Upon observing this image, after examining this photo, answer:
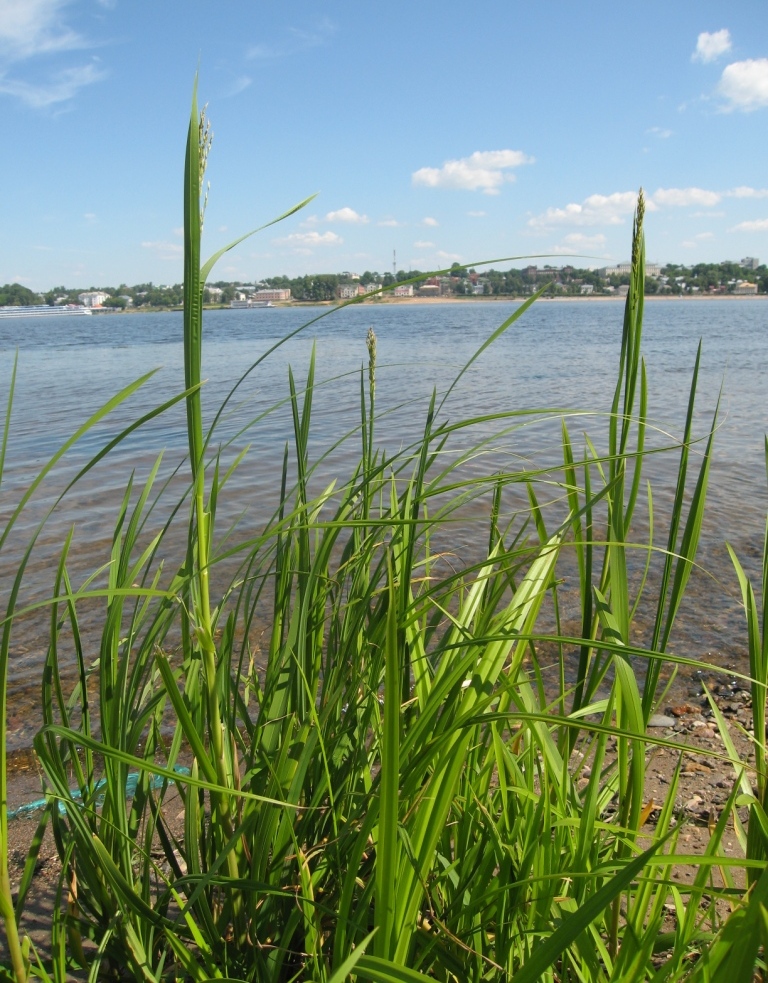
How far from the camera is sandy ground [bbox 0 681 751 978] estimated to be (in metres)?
1.93

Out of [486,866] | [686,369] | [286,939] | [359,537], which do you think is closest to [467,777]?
[486,866]

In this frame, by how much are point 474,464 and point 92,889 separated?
753 centimetres

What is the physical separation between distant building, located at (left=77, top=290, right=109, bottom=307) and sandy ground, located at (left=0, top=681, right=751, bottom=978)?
388 feet

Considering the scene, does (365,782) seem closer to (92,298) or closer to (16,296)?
(16,296)

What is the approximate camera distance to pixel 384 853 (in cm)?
83

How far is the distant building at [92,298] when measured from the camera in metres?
109

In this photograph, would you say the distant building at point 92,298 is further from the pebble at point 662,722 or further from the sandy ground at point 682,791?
the pebble at point 662,722

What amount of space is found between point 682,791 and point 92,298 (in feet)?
394

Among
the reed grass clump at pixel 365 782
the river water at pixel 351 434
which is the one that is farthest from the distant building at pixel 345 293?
the reed grass clump at pixel 365 782

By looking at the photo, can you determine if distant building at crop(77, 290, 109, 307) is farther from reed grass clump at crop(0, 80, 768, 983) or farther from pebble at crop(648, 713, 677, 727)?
reed grass clump at crop(0, 80, 768, 983)

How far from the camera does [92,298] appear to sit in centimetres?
10969

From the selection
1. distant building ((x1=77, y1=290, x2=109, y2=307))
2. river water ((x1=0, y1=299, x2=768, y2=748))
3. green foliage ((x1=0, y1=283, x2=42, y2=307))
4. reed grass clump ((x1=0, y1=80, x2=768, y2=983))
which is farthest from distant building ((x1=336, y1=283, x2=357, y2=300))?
distant building ((x1=77, y1=290, x2=109, y2=307))

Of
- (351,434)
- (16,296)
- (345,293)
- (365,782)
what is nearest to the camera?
(365,782)

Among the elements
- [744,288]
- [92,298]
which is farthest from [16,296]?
[744,288]
